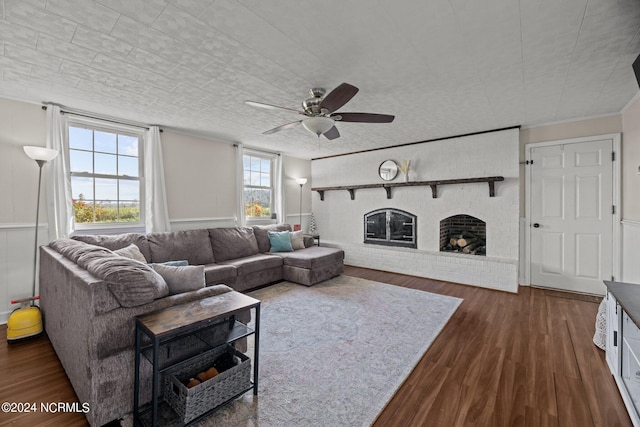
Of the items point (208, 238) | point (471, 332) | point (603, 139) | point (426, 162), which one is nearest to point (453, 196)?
point (426, 162)

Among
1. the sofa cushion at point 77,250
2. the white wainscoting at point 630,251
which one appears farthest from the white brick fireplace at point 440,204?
the sofa cushion at point 77,250

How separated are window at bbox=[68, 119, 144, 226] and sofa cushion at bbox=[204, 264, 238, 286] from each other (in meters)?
1.52

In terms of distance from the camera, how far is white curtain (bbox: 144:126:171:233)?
405cm

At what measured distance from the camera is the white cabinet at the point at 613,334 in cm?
195

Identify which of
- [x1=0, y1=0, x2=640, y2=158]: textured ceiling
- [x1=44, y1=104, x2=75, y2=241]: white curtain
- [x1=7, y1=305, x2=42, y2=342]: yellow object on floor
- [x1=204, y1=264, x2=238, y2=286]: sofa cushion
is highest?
[x1=0, y1=0, x2=640, y2=158]: textured ceiling

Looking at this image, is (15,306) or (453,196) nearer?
(15,306)

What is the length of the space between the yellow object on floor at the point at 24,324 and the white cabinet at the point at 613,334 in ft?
16.0

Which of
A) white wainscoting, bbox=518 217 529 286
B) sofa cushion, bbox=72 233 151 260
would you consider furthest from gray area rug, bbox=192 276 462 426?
sofa cushion, bbox=72 233 151 260

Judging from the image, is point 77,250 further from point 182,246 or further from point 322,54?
point 322,54

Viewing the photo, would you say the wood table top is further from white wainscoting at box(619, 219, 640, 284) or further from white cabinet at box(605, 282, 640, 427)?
white wainscoting at box(619, 219, 640, 284)

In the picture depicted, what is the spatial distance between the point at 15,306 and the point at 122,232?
1275 mm

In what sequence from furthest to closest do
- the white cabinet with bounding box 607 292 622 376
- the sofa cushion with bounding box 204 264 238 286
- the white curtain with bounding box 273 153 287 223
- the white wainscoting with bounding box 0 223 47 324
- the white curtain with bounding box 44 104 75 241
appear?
the white curtain with bounding box 273 153 287 223
the sofa cushion with bounding box 204 264 238 286
the white curtain with bounding box 44 104 75 241
the white wainscoting with bounding box 0 223 47 324
the white cabinet with bounding box 607 292 622 376

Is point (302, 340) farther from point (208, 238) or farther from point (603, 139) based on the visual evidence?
point (603, 139)

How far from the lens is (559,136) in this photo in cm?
397
